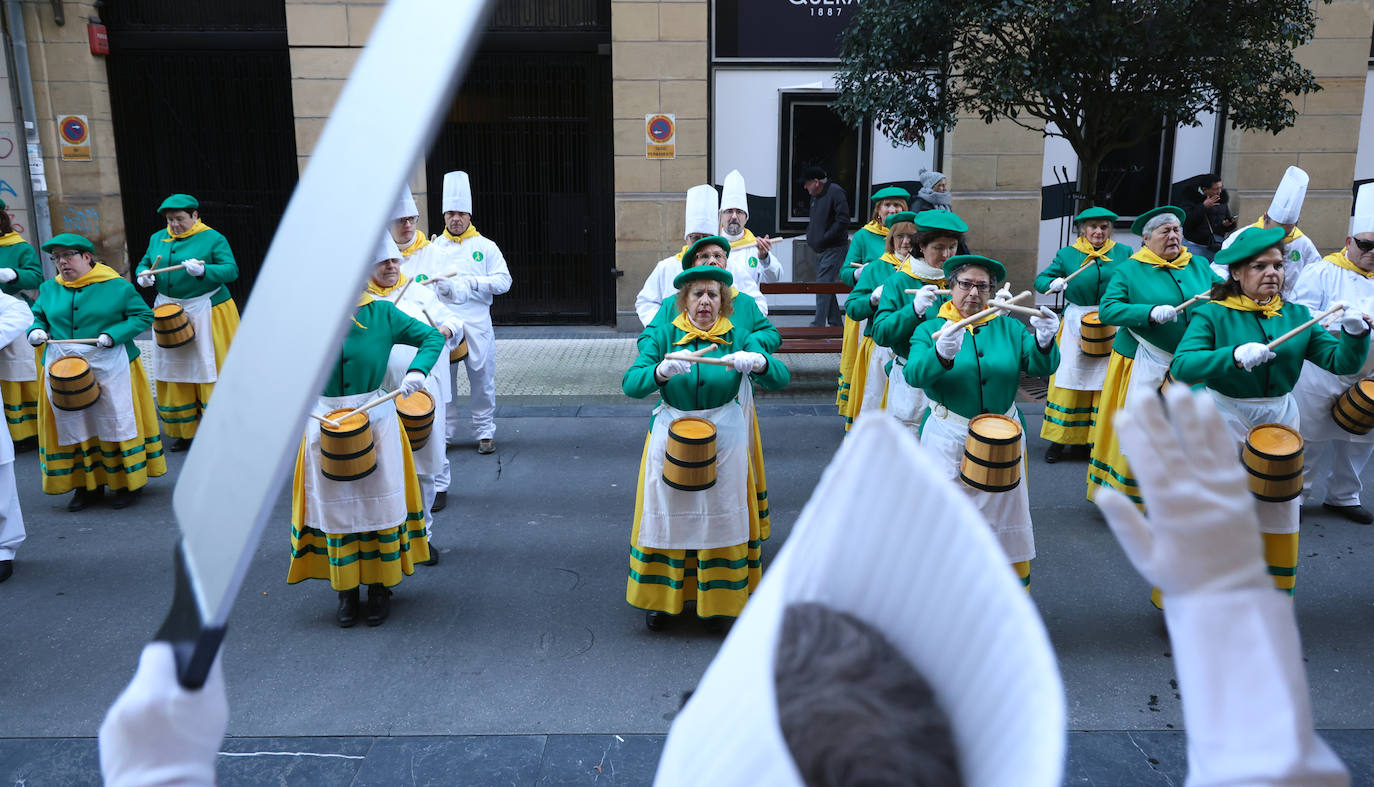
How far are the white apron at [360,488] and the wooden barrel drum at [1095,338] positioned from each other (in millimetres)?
5064

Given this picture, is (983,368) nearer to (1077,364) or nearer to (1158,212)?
(1158,212)

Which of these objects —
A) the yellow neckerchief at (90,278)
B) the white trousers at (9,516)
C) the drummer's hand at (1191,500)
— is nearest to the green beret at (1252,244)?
the drummer's hand at (1191,500)

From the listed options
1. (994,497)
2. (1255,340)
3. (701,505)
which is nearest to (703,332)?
(701,505)

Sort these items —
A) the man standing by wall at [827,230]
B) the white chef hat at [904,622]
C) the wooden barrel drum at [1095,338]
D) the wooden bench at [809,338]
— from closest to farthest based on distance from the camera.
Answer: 1. the white chef hat at [904,622]
2. the wooden barrel drum at [1095,338]
3. the wooden bench at [809,338]
4. the man standing by wall at [827,230]

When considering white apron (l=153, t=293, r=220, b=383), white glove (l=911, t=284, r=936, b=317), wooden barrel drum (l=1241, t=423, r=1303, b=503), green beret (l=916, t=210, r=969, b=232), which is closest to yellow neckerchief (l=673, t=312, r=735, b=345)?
white glove (l=911, t=284, r=936, b=317)

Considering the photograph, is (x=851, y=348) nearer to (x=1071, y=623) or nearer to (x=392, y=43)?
(x=1071, y=623)

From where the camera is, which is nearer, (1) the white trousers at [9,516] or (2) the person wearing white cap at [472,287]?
(1) the white trousers at [9,516]

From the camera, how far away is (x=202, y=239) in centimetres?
810

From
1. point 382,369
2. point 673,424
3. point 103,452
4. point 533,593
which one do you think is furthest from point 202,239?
point 673,424

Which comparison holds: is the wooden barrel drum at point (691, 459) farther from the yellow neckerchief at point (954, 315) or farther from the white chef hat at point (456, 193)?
the white chef hat at point (456, 193)

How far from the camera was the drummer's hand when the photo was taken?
1207 mm

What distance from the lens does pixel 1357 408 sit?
5895mm

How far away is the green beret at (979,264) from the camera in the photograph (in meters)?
4.89

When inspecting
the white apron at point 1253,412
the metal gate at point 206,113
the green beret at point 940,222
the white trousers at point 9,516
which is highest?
the metal gate at point 206,113
